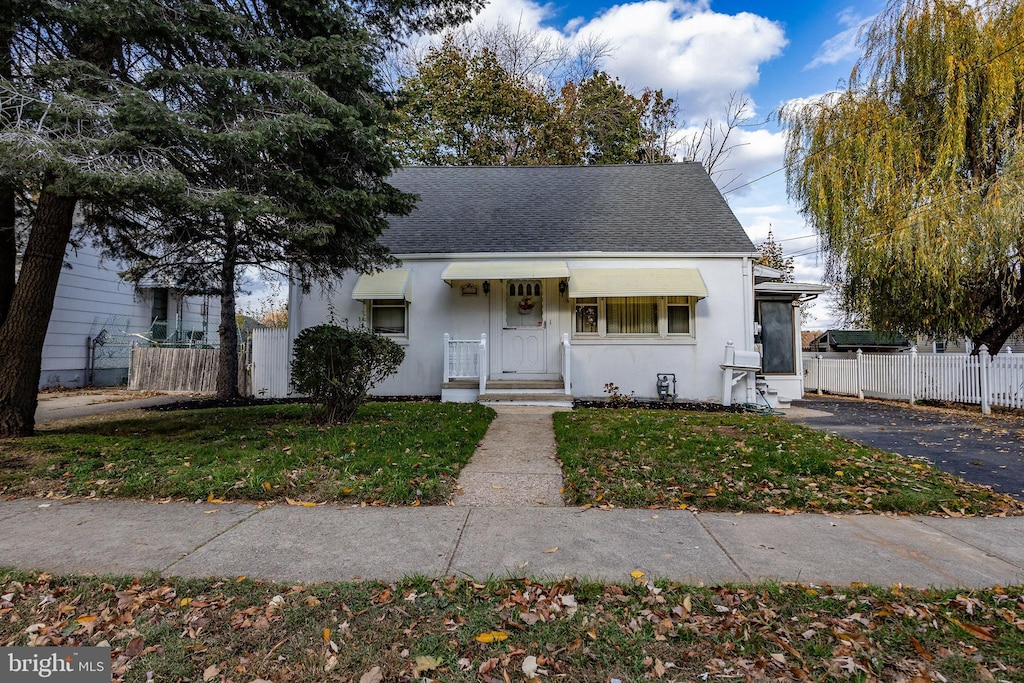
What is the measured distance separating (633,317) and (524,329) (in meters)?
2.53

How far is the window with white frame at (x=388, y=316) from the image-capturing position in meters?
11.2

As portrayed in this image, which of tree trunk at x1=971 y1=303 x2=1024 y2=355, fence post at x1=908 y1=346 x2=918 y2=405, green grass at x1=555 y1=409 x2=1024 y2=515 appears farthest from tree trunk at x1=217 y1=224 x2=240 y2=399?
tree trunk at x1=971 y1=303 x2=1024 y2=355

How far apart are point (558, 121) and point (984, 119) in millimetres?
14860

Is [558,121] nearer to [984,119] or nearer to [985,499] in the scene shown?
[984,119]

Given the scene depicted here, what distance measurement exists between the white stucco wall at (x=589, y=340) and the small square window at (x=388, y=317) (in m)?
0.27

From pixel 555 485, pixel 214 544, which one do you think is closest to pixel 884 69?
pixel 555 485

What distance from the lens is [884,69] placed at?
11.9 metres

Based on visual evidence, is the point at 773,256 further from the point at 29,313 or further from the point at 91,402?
the point at 91,402

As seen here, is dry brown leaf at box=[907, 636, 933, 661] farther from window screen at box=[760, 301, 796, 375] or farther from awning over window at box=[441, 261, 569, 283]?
window screen at box=[760, 301, 796, 375]

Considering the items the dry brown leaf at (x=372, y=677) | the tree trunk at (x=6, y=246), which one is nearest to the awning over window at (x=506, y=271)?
the tree trunk at (x=6, y=246)

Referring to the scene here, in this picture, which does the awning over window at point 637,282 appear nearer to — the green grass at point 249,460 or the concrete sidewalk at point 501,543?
the green grass at point 249,460

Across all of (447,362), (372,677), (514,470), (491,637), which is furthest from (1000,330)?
(372,677)

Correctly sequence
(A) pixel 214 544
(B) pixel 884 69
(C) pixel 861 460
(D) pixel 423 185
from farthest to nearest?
(D) pixel 423 185, (B) pixel 884 69, (C) pixel 861 460, (A) pixel 214 544

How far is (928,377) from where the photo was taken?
1183 centimetres
